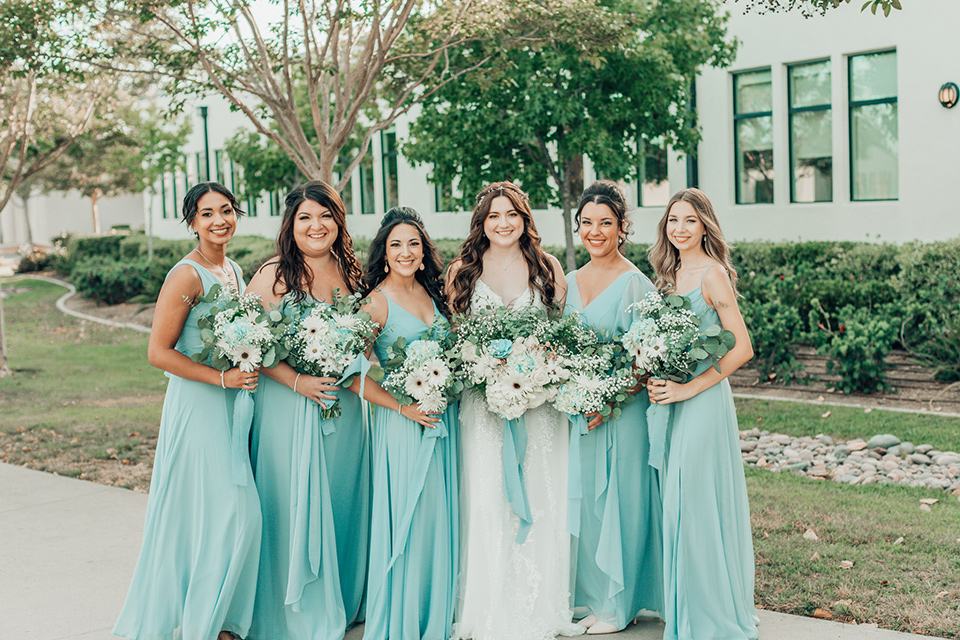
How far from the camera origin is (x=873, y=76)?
543 inches

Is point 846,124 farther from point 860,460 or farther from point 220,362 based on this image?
point 220,362

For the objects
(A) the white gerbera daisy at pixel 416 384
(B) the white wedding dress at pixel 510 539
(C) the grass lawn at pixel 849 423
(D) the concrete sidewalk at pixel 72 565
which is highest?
(A) the white gerbera daisy at pixel 416 384

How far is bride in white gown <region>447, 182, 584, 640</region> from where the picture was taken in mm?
4469

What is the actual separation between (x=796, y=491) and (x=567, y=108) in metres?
5.82

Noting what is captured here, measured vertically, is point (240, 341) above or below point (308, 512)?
above

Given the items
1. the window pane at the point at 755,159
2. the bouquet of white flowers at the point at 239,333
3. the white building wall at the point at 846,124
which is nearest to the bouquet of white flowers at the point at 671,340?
Answer: the bouquet of white flowers at the point at 239,333

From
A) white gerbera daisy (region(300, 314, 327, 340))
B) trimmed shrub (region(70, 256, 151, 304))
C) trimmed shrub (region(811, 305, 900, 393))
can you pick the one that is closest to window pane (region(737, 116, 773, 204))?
trimmed shrub (region(811, 305, 900, 393))

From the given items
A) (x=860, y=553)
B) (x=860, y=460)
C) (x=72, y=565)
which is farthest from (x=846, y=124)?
(x=72, y=565)

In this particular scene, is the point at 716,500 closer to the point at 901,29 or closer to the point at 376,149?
the point at 901,29

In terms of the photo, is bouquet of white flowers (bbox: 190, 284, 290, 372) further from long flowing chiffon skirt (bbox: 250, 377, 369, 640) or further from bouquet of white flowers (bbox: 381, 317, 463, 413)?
bouquet of white flowers (bbox: 381, 317, 463, 413)

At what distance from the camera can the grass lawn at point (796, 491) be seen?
4.90 meters

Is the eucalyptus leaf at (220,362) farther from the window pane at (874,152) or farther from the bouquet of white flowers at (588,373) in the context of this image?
the window pane at (874,152)

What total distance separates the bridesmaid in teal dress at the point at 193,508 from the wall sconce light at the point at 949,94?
11307 mm

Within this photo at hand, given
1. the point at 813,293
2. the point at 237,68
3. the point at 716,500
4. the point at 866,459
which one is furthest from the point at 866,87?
the point at 716,500
